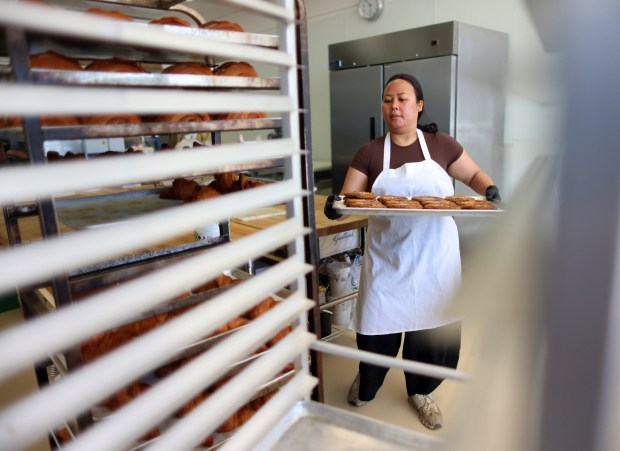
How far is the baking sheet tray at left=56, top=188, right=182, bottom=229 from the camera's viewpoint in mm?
1102

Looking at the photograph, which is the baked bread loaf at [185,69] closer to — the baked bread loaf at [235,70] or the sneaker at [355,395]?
the baked bread loaf at [235,70]

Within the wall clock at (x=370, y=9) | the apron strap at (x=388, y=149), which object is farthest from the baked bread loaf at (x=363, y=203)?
the wall clock at (x=370, y=9)

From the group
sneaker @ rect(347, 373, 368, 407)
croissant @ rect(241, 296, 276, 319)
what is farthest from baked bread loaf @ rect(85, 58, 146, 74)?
sneaker @ rect(347, 373, 368, 407)

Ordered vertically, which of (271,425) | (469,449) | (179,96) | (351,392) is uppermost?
(179,96)

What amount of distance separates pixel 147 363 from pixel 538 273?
0.96 feet

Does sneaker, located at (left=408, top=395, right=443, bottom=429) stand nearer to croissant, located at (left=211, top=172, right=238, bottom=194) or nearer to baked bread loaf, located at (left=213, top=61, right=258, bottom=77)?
croissant, located at (left=211, top=172, right=238, bottom=194)

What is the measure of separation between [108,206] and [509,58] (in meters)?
1.24

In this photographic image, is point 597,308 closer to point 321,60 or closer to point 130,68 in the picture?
point 130,68

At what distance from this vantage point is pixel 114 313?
0.33 metres

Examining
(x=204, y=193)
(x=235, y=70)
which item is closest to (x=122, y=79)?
(x=235, y=70)

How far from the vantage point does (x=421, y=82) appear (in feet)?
10.3

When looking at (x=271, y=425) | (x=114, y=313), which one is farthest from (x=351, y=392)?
(x=114, y=313)

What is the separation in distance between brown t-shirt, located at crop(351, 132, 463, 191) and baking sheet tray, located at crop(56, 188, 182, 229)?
0.97 meters

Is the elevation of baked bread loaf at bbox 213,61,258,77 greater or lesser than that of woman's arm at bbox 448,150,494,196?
greater
